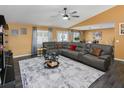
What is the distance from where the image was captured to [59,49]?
6410 mm

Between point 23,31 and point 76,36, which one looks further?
point 76,36

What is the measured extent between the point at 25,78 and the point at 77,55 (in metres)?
2.78

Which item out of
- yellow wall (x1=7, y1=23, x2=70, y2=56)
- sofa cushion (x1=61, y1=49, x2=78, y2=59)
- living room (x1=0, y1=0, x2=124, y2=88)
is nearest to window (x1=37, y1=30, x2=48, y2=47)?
living room (x1=0, y1=0, x2=124, y2=88)

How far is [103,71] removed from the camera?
3.69 m

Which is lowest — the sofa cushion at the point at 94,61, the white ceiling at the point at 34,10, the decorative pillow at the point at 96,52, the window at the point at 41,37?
the sofa cushion at the point at 94,61

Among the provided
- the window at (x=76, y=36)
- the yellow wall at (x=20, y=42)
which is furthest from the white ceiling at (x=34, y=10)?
the window at (x=76, y=36)

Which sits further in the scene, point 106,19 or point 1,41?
point 106,19

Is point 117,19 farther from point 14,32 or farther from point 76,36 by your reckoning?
point 14,32

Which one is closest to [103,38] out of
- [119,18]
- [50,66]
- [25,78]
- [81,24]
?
[81,24]

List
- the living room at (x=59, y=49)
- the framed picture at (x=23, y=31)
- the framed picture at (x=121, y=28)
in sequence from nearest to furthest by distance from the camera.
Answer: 1. the living room at (x=59, y=49)
2. the framed picture at (x=121, y=28)
3. the framed picture at (x=23, y=31)

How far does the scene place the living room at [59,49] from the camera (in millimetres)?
2990

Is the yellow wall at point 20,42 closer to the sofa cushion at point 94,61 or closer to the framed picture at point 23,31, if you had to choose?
the framed picture at point 23,31

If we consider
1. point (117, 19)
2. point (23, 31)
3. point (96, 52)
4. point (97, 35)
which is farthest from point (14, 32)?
point (97, 35)

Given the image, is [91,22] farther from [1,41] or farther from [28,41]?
[1,41]
